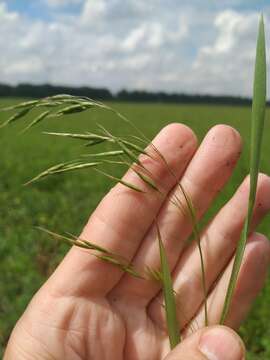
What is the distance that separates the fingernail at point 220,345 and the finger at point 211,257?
55 centimetres

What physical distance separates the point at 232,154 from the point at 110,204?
0.47 meters

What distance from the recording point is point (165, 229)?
2109 millimetres

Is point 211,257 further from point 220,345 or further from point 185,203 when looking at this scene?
point 220,345

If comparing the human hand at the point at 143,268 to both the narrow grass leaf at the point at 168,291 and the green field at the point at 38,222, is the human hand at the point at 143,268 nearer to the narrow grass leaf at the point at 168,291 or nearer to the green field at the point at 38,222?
the green field at the point at 38,222

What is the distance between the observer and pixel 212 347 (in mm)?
1528

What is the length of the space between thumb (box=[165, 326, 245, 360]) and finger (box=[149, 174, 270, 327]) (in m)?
0.55

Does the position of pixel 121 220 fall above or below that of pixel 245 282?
above

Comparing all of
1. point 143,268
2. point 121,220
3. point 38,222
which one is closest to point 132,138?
point 121,220

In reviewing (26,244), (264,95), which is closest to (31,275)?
(26,244)

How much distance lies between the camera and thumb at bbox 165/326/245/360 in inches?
59.9

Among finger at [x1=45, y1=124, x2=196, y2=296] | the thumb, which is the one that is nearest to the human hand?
finger at [x1=45, y1=124, x2=196, y2=296]

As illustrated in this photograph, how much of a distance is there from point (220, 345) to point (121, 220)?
2.13 ft

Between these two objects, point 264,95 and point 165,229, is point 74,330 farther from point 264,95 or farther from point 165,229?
point 264,95

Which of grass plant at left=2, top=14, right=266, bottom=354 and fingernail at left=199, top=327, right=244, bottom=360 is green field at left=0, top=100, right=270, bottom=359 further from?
fingernail at left=199, top=327, right=244, bottom=360
